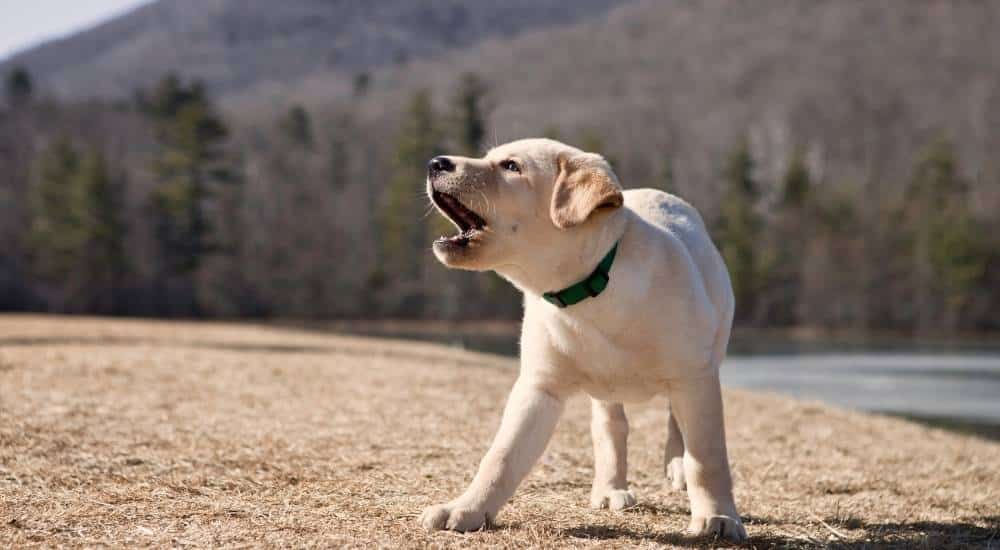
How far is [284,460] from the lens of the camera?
548 cm

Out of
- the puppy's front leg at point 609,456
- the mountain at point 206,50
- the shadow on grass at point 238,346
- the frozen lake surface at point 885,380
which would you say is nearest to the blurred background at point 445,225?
the frozen lake surface at point 885,380

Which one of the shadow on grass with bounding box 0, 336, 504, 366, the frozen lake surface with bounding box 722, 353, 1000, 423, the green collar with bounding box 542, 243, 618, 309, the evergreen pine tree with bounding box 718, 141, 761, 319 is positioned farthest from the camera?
the evergreen pine tree with bounding box 718, 141, 761, 319

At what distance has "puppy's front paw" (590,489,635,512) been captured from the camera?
4664 mm

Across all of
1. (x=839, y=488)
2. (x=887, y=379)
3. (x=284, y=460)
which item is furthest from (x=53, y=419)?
(x=887, y=379)

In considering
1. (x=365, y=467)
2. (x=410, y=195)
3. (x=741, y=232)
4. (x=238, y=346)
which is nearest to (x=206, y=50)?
(x=410, y=195)

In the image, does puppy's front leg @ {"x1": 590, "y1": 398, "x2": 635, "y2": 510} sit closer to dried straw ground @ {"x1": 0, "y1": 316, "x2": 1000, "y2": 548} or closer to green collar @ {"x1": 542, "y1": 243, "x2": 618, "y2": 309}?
dried straw ground @ {"x1": 0, "y1": 316, "x2": 1000, "y2": 548}

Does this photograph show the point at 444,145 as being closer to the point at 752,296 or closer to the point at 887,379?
the point at 752,296

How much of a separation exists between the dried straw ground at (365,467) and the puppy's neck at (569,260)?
1004 millimetres

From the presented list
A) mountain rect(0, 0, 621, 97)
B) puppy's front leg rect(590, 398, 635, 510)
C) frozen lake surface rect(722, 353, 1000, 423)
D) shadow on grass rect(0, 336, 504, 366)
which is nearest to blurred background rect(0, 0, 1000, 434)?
frozen lake surface rect(722, 353, 1000, 423)

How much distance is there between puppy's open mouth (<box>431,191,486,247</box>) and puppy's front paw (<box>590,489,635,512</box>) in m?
1.58

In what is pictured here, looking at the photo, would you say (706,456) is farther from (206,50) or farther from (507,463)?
(206,50)

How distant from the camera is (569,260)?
3.84 m

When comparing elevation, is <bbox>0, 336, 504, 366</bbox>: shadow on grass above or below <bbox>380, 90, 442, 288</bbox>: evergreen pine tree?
below

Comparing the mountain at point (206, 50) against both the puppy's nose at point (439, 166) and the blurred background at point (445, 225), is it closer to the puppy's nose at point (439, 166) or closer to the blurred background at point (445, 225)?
the blurred background at point (445, 225)
